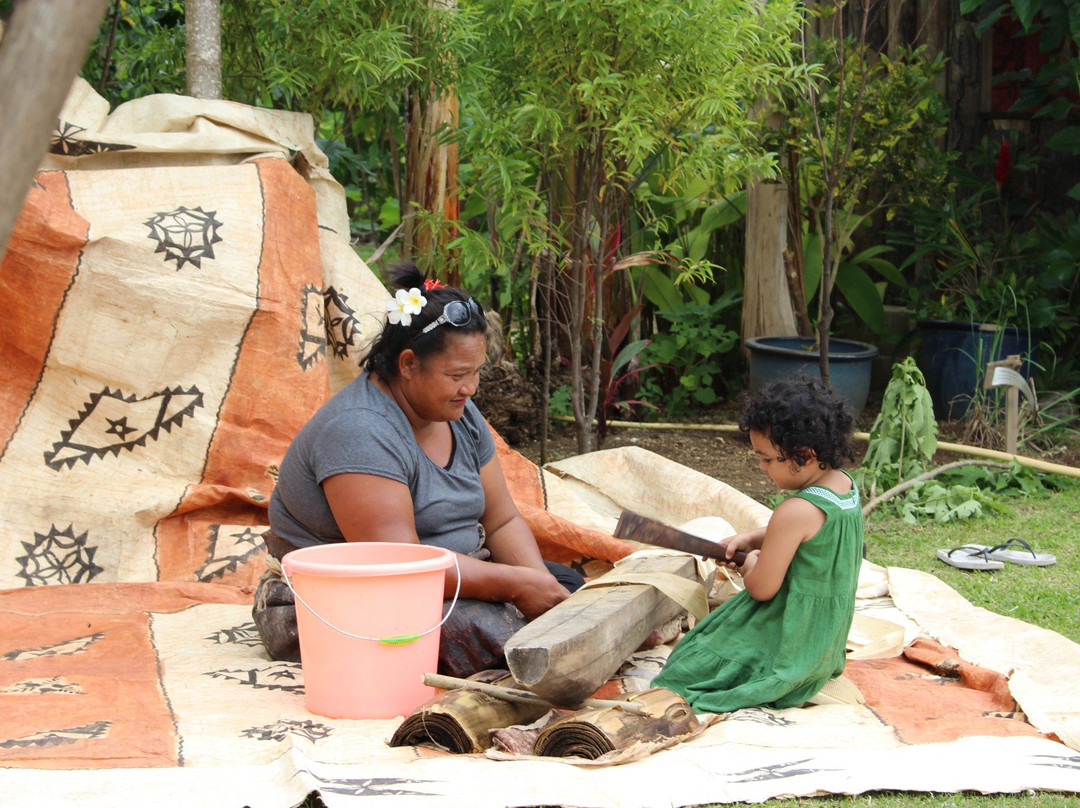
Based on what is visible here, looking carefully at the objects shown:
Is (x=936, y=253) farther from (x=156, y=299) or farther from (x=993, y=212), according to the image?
(x=156, y=299)

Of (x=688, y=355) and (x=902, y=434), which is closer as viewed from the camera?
(x=902, y=434)

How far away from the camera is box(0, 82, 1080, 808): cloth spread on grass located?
2.30m

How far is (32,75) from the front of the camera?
0.94 m

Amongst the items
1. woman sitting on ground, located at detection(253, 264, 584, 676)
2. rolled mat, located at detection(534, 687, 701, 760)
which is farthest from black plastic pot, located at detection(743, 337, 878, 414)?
rolled mat, located at detection(534, 687, 701, 760)

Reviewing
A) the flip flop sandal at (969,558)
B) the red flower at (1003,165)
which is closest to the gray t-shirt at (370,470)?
the flip flop sandal at (969,558)

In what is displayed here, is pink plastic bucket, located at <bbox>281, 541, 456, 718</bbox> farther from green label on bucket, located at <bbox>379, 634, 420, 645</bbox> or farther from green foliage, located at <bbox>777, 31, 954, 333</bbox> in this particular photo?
green foliage, located at <bbox>777, 31, 954, 333</bbox>

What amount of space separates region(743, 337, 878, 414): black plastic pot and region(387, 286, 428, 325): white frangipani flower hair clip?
12.1 feet

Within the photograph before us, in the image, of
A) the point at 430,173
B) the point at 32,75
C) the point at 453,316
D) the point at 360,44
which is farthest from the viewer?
the point at 430,173

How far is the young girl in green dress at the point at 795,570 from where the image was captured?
275cm

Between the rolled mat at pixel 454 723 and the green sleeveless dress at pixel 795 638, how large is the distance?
1.82 ft

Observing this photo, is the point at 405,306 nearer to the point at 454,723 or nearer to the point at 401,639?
the point at 401,639

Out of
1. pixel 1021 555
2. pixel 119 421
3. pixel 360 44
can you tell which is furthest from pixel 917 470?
pixel 119 421

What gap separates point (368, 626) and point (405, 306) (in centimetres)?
81

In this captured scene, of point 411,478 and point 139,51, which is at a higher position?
point 139,51
